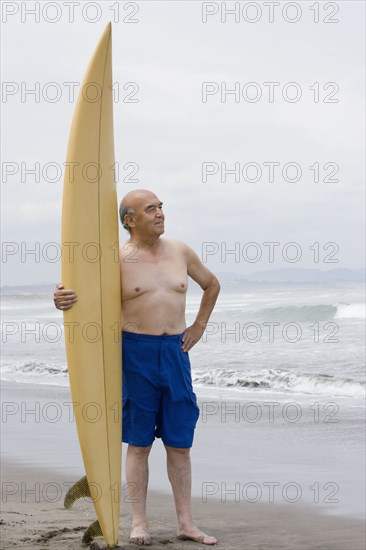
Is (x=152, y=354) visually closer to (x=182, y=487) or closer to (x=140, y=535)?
(x=182, y=487)

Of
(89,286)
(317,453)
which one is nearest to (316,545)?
(89,286)

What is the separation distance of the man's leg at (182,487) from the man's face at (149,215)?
1.08m

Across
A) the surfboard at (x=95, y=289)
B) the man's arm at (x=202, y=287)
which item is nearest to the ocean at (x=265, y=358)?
the man's arm at (x=202, y=287)

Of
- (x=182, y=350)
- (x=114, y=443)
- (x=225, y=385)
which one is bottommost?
(x=225, y=385)

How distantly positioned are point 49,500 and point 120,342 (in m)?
1.63

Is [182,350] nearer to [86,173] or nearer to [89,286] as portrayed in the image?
[89,286]

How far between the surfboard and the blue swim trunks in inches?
3.2

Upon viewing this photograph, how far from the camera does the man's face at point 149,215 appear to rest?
13.6 feet

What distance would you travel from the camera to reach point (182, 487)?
423 centimetres

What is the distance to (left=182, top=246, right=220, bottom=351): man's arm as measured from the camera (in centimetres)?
427

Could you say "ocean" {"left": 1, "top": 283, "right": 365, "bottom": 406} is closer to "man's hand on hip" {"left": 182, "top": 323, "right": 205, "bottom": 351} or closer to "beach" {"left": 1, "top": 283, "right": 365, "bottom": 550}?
"beach" {"left": 1, "top": 283, "right": 365, "bottom": 550}

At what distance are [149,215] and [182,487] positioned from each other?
4.46ft

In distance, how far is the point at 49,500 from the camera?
5.30 meters

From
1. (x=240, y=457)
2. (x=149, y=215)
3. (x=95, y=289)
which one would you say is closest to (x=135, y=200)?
(x=149, y=215)
